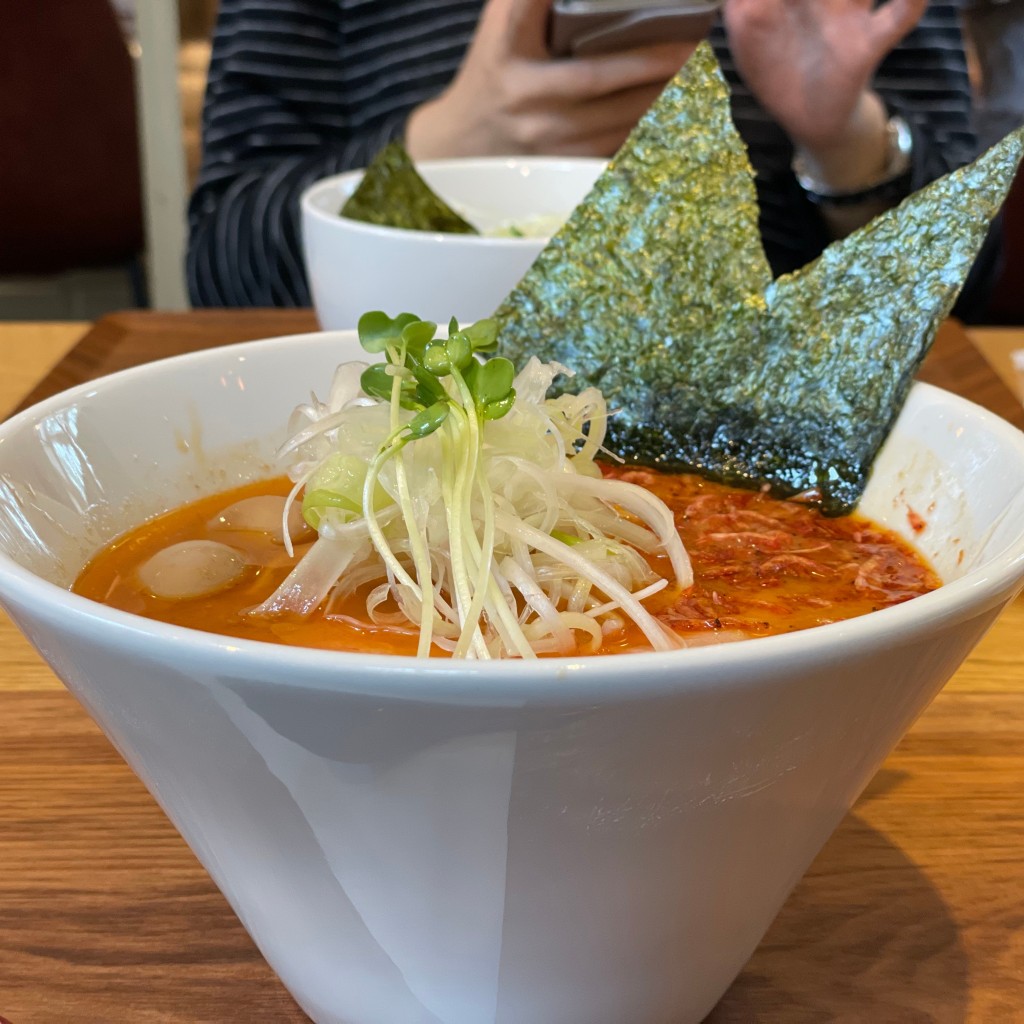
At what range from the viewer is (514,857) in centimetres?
47

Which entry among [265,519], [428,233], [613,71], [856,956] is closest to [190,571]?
[265,519]

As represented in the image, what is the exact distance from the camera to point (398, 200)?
164 cm

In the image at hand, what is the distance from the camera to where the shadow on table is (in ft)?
2.04

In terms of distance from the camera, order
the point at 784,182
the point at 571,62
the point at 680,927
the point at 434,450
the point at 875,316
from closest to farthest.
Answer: the point at 680,927 → the point at 434,450 → the point at 875,316 → the point at 571,62 → the point at 784,182

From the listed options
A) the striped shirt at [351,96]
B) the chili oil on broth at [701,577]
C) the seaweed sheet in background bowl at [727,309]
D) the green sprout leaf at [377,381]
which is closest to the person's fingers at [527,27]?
the striped shirt at [351,96]

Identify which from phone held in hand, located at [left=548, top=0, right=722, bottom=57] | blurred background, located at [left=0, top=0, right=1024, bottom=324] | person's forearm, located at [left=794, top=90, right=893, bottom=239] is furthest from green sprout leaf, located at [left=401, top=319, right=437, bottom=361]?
blurred background, located at [left=0, top=0, right=1024, bottom=324]

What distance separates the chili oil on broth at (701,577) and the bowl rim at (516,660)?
17 cm

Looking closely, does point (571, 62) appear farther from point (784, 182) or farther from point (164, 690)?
point (164, 690)

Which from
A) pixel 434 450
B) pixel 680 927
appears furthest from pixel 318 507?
pixel 680 927

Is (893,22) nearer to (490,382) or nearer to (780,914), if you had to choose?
(490,382)

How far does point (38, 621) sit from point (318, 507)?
0.25 meters

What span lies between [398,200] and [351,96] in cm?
115

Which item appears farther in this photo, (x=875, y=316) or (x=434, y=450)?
(x=875, y=316)

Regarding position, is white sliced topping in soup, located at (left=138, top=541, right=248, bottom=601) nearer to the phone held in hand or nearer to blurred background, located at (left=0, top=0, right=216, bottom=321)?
the phone held in hand
